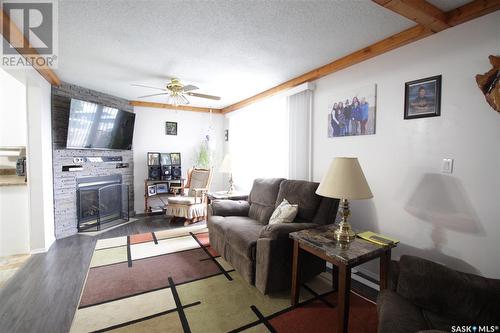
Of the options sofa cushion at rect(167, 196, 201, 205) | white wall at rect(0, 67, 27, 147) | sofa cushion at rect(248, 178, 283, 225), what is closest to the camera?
sofa cushion at rect(248, 178, 283, 225)

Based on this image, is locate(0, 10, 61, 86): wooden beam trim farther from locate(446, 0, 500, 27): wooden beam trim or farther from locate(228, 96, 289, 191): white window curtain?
locate(446, 0, 500, 27): wooden beam trim

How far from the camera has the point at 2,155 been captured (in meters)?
3.23

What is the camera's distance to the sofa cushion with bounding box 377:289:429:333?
1193 mm

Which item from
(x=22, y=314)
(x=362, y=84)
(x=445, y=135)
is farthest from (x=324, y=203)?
(x=22, y=314)

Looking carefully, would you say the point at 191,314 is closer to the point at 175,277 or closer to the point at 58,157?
the point at 175,277

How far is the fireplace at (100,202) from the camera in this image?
3.96 meters

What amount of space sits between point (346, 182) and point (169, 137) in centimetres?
429

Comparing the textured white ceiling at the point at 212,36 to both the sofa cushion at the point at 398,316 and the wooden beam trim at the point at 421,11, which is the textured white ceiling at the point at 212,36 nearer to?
the wooden beam trim at the point at 421,11

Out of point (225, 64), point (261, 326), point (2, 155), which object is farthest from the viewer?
point (2, 155)

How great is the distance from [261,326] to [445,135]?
2.09 m

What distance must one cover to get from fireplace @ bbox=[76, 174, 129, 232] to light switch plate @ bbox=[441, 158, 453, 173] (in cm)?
474

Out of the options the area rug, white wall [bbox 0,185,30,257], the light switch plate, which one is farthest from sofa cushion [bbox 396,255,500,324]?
white wall [bbox 0,185,30,257]

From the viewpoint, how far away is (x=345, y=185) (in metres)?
1.81

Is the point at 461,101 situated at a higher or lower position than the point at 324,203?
higher
